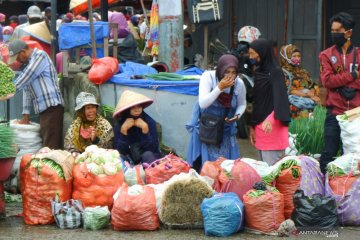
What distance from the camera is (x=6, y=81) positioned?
804cm

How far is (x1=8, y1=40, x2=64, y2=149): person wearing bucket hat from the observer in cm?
868

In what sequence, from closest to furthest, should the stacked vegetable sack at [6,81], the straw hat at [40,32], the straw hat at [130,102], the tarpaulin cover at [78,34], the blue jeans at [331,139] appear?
the blue jeans at [331,139]
the stacked vegetable sack at [6,81]
the straw hat at [130,102]
the tarpaulin cover at [78,34]
the straw hat at [40,32]

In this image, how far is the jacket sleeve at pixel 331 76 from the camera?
7559 millimetres

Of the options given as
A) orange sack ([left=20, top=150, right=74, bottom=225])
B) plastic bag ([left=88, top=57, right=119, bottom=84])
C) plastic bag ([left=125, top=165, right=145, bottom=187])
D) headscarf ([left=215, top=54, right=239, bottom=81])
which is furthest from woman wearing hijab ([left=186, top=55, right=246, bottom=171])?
plastic bag ([left=88, top=57, right=119, bottom=84])

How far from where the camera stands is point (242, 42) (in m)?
12.4

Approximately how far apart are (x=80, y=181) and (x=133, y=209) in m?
0.66

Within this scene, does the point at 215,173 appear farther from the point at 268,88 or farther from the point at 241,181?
the point at 268,88

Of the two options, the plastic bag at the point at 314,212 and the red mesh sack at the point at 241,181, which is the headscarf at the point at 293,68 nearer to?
the red mesh sack at the point at 241,181

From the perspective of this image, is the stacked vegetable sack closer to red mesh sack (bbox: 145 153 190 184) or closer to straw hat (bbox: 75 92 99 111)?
straw hat (bbox: 75 92 99 111)

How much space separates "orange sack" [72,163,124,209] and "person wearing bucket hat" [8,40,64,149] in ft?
4.85

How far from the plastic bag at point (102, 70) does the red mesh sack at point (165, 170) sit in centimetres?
185

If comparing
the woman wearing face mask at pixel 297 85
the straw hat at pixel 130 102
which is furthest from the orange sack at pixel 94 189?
the woman wearing face mask at pixel 297 85

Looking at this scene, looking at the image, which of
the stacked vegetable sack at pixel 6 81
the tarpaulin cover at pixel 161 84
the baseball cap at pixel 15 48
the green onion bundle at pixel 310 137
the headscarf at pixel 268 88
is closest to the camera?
the headscarf at pixel 268 88

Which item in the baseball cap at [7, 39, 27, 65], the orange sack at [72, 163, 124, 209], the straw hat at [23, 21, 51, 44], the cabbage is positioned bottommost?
the orange sack at [72, 163, 124, 209]
